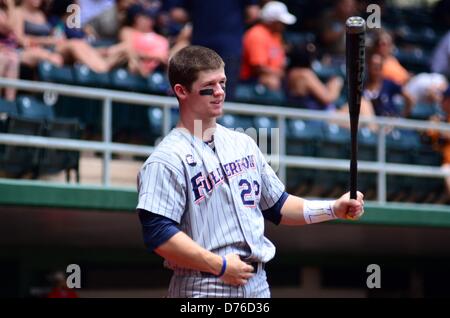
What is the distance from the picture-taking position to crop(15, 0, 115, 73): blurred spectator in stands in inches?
376

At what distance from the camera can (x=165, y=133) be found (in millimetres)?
8828

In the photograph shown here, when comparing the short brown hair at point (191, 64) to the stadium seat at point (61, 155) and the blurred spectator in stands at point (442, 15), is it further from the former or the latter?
the blurred spectator in stands at point (442, 15)

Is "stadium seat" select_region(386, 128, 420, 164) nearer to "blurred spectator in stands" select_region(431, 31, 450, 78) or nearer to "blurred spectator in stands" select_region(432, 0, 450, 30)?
"blurred spectator in stands" select_region(431, 31, 450, 78)

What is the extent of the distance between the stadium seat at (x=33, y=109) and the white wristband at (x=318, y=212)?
14.5 feet

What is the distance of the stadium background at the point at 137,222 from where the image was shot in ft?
27.9

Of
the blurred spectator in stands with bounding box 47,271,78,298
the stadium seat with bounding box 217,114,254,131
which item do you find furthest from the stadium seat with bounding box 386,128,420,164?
the blurred spectator in stands with bounding box 47,271,78,298

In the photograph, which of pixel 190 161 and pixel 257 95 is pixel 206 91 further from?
pixel 257 95

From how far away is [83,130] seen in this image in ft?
29.1

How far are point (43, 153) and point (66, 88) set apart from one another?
21.8 inches

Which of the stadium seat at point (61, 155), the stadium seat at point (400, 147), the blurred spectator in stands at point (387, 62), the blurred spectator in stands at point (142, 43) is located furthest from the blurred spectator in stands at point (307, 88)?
the stadium seat at point (61, 155)
